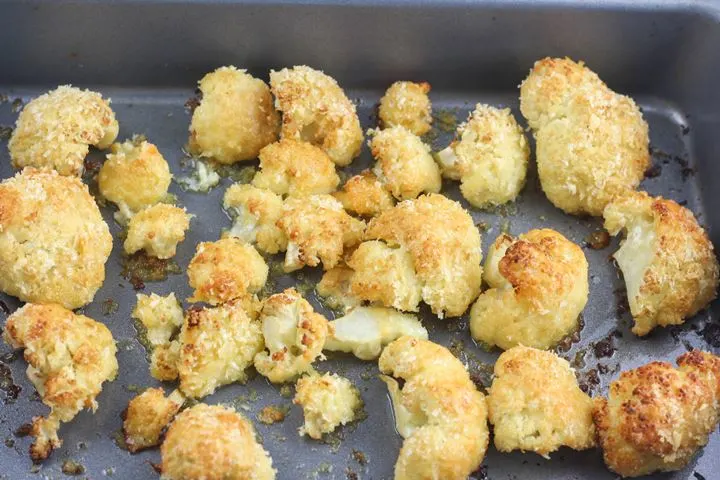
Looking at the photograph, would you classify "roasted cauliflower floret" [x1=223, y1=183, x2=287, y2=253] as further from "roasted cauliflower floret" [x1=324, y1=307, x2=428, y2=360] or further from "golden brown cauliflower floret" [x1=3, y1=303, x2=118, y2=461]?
"golden brown cauliflower floret" [x1=3, y1=303, x2=118, y2=461]

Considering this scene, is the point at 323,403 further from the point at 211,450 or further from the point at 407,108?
the point at 407,108

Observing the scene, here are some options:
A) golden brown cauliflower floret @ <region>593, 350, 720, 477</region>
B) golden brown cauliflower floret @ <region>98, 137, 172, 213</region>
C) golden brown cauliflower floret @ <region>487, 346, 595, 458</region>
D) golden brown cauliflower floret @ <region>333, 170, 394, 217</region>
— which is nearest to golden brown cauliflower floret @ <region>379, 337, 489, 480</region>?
golden brown cauliflower floret @ <region>487, 346, 595, 458</region>

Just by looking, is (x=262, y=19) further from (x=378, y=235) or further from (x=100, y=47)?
(x=378, y=235)

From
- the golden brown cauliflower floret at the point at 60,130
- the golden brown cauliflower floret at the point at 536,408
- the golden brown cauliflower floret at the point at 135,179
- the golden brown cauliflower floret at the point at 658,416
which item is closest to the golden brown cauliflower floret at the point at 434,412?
the golden brown cauliflower floret at the point at 536,408

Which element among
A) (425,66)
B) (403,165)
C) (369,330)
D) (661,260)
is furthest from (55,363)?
(661,260)

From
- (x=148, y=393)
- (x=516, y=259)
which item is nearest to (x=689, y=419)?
(x=516, y=259)

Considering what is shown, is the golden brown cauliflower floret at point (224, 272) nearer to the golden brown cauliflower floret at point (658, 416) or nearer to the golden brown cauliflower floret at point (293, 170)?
the golden brown cauliflower floret at point (293, 170)
